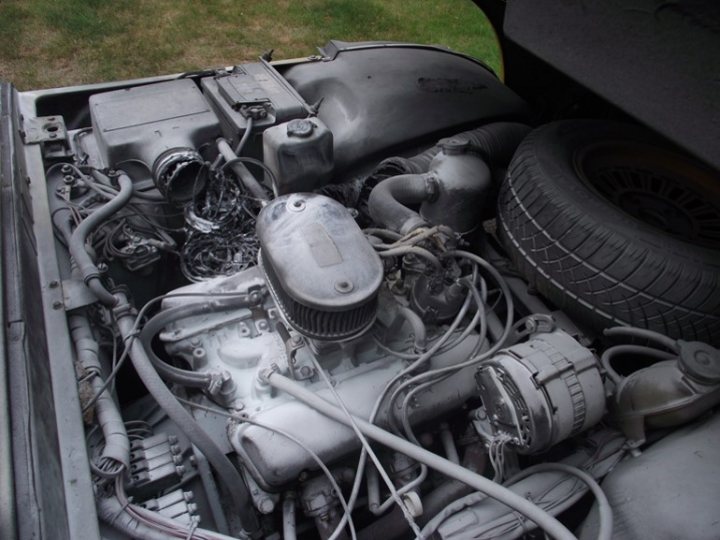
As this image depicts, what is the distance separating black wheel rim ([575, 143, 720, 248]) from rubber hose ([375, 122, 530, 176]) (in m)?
0.27

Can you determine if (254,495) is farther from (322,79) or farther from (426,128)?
(322,79)

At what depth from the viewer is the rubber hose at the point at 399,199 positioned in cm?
141

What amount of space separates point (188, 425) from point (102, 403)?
0.18 metres

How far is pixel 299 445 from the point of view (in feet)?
3.87

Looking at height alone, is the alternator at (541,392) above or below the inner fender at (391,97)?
below

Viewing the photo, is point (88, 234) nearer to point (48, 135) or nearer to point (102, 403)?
point (102, 403)

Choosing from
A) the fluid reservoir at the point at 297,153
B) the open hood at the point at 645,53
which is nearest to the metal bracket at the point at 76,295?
the fluid reservoir at the point at 297,153

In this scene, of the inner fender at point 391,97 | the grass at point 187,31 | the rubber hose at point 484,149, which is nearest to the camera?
the rubber hose at point 484,149

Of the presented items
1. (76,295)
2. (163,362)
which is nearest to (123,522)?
(163,362)

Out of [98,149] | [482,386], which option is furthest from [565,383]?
[98,149]

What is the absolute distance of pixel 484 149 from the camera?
169 centimetres

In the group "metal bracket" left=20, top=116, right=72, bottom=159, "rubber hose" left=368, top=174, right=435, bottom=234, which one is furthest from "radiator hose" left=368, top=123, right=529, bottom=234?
"metal bracket" left=20, top=116, right=72, bottom=159

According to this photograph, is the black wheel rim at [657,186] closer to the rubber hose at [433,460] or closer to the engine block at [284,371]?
the engine block at [284,371]

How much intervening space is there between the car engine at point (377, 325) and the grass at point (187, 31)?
2342mm
